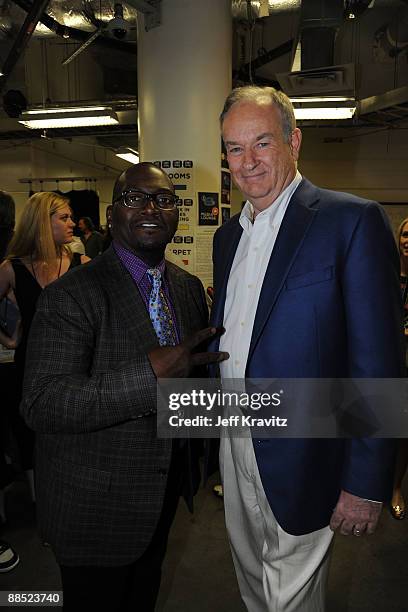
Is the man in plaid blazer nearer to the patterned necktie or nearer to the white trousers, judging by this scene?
the patterned necktie

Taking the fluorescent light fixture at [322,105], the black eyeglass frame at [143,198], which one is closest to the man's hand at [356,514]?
the black eyeglass frame at [143,198]

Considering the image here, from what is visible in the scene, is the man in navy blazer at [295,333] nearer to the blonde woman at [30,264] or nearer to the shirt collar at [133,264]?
the shirt collar at [133,264]

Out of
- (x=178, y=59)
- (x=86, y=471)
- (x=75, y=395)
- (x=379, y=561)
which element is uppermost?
(x=178, y=59)

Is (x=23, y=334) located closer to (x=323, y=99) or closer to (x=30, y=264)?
(x=30, y=264)

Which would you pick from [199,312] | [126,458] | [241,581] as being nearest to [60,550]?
[126,458]

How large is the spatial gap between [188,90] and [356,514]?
303cm

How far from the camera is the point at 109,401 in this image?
1181 millimetres

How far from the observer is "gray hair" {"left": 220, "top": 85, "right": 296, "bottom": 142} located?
4.52 ft

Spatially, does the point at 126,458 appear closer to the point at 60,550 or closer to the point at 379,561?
the point at 60,550

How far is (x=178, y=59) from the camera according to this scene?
3340mm

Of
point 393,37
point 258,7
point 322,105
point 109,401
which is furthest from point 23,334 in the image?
point 393,37

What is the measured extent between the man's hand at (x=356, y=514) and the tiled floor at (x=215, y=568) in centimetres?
110

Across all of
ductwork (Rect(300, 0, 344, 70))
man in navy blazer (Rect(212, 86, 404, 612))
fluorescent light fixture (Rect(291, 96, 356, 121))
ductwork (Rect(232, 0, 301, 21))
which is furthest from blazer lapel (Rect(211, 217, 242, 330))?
fluorescent light fixture (Rect(291, 96, 356, 121))

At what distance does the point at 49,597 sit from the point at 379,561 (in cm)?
168
